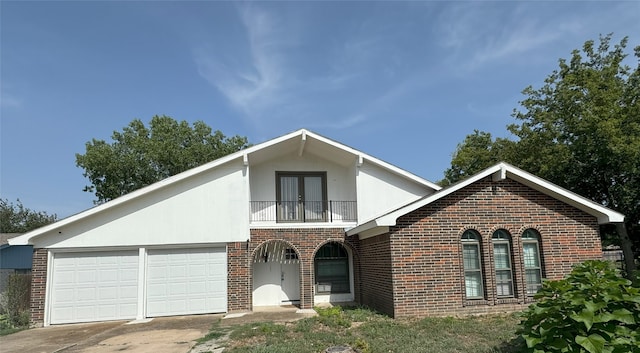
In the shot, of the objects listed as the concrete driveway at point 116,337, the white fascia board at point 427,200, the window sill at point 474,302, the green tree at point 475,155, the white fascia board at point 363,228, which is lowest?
the concrete driveway at point 116,337

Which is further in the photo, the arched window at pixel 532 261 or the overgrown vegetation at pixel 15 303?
the overgrown vegetation at pixel 15 303

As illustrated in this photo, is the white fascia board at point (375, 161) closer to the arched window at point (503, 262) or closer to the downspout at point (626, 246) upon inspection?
the arched window at point (503, 262)

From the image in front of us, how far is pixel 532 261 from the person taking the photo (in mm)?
12023

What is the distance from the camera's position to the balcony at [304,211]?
51.1 feet

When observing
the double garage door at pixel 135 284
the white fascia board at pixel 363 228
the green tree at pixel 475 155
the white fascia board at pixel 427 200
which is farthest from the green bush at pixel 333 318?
the green tree at pixel 475 155

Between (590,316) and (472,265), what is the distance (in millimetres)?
6348

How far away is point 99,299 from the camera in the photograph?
43.4 feet

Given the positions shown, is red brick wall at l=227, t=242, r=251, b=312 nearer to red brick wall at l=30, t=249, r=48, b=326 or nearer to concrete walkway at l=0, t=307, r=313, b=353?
concrete walkway at l=0, t=307, r=313, b=353

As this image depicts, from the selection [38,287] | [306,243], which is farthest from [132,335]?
[306,243]

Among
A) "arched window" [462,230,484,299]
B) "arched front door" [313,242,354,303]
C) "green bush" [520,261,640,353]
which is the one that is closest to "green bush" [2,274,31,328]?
"arched front door" [313,242,354,303]

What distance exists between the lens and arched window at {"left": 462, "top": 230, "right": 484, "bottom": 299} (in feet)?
Result: 38.1

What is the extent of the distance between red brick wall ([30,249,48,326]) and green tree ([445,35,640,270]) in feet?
63.6

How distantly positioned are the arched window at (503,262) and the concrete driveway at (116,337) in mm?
7821

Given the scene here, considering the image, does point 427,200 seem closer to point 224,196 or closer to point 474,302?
Answer: point 474,302
